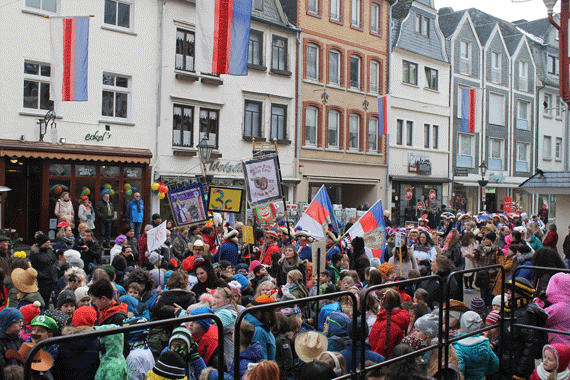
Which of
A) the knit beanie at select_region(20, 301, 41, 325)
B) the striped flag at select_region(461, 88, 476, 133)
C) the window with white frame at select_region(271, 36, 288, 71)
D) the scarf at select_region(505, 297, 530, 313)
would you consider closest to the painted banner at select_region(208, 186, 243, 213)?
the knit beanie at select_region(20, 301, 41, 325)

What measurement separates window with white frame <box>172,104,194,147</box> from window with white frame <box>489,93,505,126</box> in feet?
78.4

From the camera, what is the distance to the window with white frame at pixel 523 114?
40.8m

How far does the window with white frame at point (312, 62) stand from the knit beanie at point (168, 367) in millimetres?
24080

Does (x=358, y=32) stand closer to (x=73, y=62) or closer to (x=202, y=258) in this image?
(x=73, y=62)

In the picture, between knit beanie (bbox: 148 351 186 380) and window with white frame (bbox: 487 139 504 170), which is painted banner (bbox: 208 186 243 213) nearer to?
knit beanie (bbox: 148 351 186 380)

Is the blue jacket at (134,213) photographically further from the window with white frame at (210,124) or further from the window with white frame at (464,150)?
the window with white frame at (464,150)

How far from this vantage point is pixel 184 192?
11844 mm

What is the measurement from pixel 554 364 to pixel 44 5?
713 inches

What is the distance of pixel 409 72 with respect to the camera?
32125 millimetres

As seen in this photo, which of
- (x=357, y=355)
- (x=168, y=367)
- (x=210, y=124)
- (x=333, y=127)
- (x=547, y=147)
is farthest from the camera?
(x=547, y=147)

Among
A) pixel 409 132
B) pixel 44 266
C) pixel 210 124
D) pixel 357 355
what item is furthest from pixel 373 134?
pixel 357 355

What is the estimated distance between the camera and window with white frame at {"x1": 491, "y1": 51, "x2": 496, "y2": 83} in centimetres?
3850

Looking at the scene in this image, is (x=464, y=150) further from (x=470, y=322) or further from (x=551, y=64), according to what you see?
(x=470, y=322)

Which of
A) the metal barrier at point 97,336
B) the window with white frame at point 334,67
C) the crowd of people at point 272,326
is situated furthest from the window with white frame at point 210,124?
the metal barrier at point 97,336
